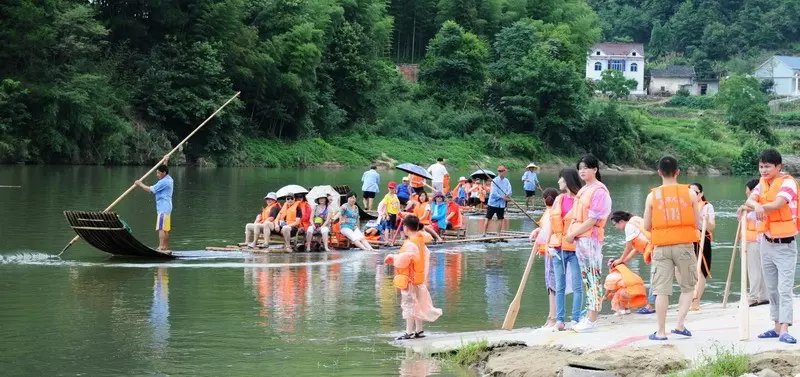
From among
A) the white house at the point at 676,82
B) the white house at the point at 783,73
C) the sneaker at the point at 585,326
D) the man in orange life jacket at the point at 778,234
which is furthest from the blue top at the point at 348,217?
the white house at the point at 783,73

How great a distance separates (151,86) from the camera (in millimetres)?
60688

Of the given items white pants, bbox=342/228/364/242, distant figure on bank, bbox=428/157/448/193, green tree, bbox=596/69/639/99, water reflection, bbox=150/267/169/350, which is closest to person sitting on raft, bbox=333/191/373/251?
white pants, bbox=342/228/364/242

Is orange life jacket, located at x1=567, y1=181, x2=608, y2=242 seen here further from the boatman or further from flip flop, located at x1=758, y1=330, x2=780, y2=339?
the boatman

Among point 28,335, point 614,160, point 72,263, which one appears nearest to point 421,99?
point 614,160

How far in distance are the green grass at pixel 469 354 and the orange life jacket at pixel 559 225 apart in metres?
1.35

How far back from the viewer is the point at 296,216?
885 inches

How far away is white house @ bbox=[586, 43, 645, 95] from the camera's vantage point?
5123 inches

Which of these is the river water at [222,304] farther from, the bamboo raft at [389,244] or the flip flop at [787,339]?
the flip flop at [787,339]

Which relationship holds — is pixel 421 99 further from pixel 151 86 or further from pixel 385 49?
pixel 151 86

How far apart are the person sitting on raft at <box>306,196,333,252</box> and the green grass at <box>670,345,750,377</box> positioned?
1287 cm

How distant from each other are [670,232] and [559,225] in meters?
1.55

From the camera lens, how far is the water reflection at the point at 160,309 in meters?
13.4

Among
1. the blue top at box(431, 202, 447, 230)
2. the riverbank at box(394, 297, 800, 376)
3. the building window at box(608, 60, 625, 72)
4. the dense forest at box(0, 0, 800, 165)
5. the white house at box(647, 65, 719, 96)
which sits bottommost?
the riverbank at box(394, 297, 800, 376)

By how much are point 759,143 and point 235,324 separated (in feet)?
270
